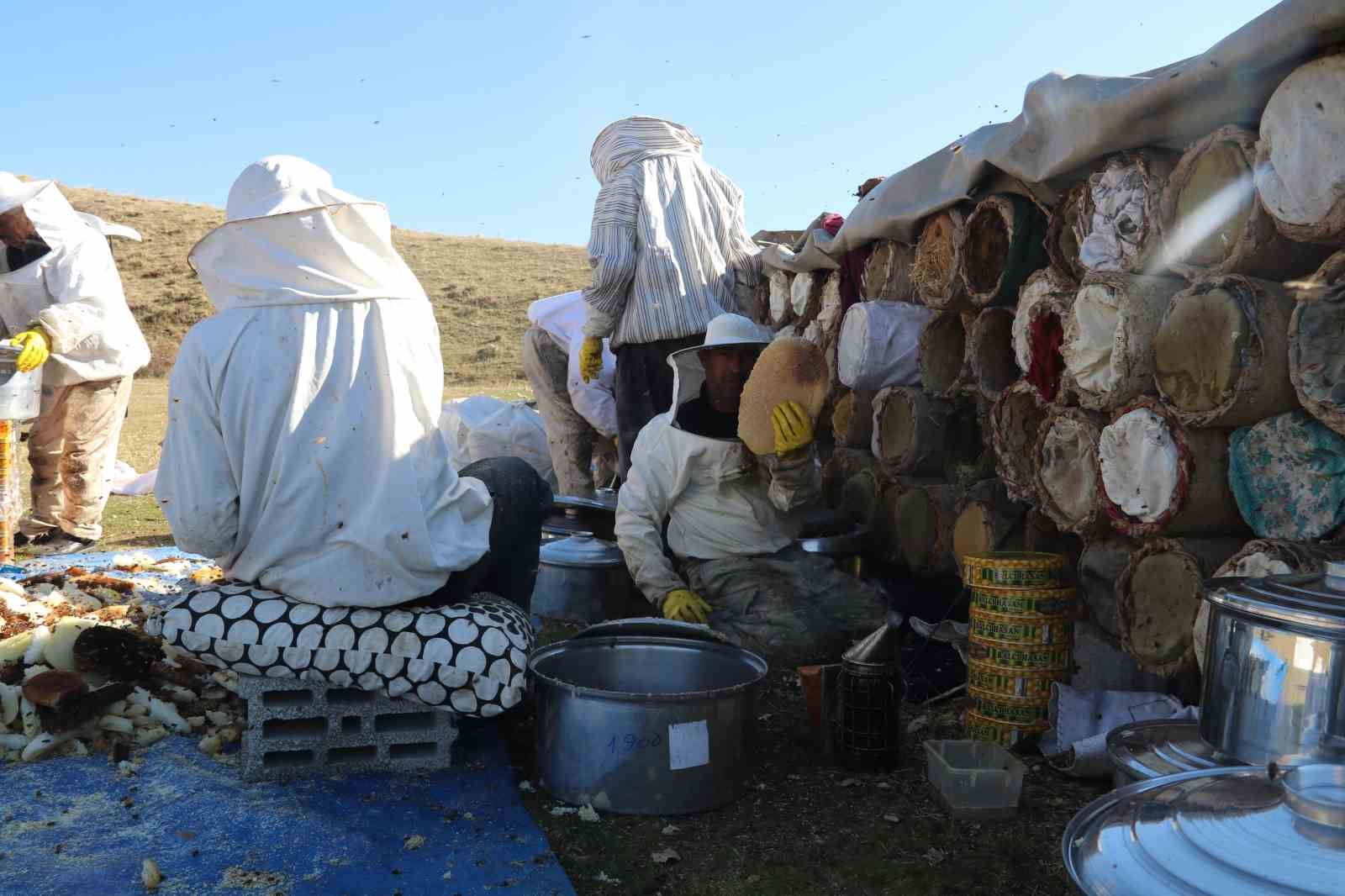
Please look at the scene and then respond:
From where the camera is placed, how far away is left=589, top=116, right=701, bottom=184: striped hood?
527 centimetres

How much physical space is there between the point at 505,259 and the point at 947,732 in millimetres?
33851

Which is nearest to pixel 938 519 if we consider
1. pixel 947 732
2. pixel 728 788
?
pixel 947 732

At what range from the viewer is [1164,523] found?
3006 mm

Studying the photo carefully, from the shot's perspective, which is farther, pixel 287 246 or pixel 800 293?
pixel 800 293

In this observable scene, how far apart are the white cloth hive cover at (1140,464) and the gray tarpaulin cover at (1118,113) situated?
2.75 feet

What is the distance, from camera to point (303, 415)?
284 cm

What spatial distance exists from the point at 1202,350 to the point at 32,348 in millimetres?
5432

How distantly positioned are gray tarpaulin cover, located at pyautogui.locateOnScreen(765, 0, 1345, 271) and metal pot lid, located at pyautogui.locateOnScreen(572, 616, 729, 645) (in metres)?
1.89

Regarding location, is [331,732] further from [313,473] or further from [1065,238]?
[1065,238]

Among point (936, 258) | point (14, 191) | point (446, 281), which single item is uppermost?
point (446, 281)

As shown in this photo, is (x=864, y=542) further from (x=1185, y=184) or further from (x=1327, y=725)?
(x=1327, y=725)

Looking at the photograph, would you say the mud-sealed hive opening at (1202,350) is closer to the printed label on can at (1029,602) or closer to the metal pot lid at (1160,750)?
the printed label on can at (1029,602)

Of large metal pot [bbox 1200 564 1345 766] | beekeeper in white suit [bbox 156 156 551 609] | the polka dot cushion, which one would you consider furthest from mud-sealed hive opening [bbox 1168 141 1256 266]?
the polka dot cushion

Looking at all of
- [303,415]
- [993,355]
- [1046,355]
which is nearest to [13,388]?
[303,415]
